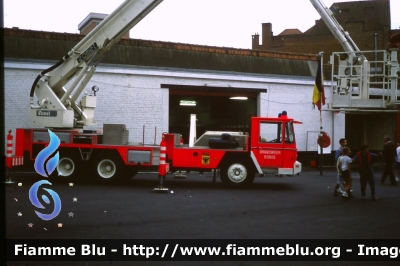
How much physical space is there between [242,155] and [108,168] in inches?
172

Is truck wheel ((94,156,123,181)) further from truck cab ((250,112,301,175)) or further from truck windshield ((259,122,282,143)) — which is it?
truck windshield ((259,122,282,143))

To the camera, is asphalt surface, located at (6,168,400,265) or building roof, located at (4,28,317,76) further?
building roof, located at (4,28,317,76)

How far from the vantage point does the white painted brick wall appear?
813 inches

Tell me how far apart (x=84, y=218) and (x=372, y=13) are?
148 ft

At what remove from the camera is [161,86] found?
76.4 ft

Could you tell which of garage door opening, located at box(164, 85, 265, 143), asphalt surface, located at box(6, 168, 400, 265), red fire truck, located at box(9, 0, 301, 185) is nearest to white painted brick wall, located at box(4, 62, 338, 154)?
garage door opening, located at box(164, 85, 265, 143)

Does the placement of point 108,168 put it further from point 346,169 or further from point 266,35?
point 266,35

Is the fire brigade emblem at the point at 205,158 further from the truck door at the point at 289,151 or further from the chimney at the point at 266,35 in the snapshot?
the chimney at the point at 266,35

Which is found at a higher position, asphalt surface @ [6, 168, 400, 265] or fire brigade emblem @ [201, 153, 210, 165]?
fire brigade emblem @ [201, 153, 210, 165]

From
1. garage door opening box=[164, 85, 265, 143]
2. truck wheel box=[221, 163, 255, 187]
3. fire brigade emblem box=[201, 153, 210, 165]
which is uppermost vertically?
garage door opening box=[164, 85, 265, 143]

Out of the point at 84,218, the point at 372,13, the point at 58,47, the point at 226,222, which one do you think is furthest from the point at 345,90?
the point at 372,13

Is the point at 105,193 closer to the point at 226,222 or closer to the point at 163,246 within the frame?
the point at 226,222

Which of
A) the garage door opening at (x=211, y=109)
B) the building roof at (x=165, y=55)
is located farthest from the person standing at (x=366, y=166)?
the building roof at (x=165, y=55)

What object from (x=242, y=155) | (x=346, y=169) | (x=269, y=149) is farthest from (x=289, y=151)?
(x=346, y=169)
